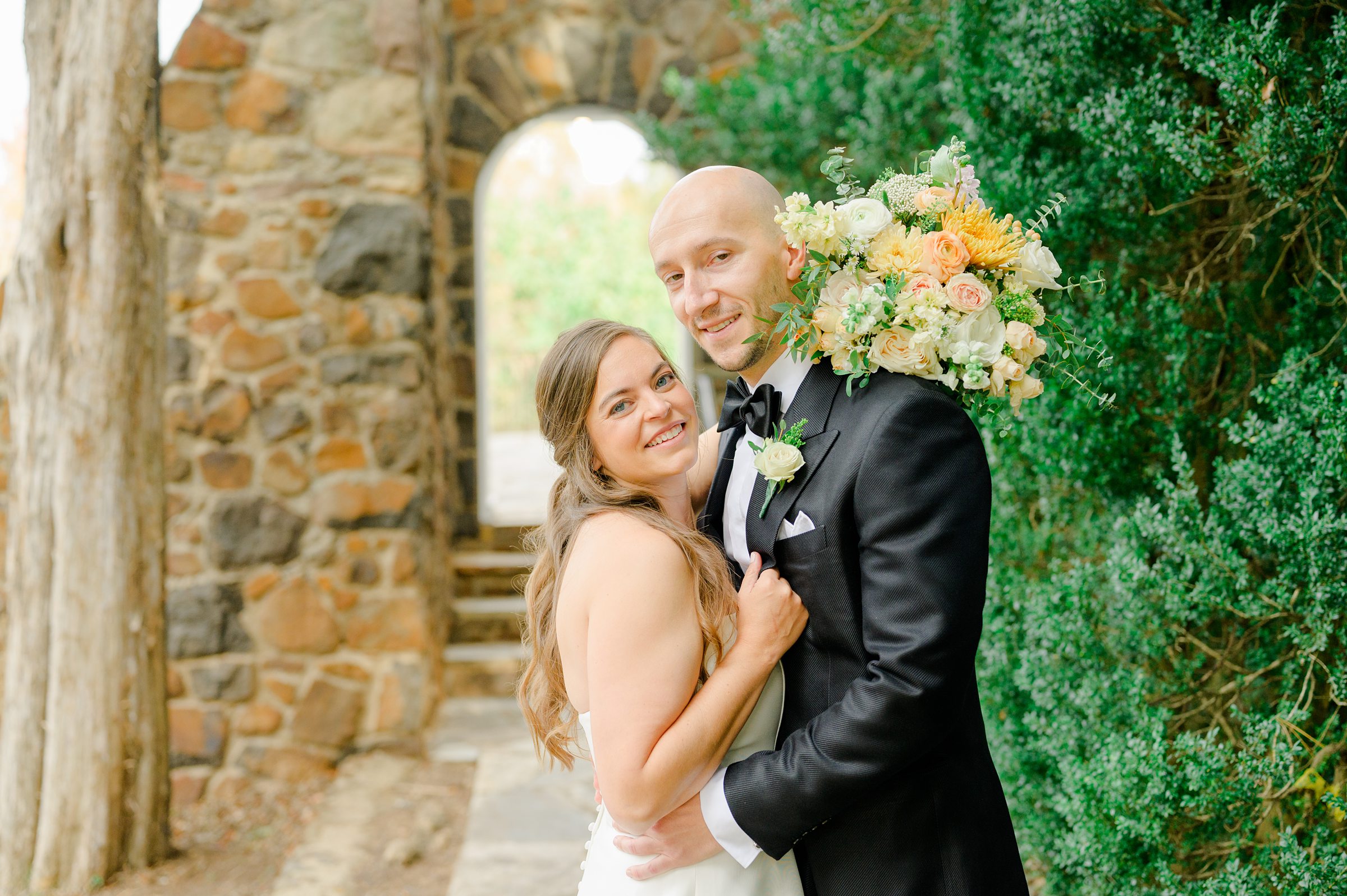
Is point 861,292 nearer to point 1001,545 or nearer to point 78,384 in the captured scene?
point 1001,545

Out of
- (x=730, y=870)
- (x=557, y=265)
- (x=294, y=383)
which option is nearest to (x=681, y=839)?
(x=730, y=870)

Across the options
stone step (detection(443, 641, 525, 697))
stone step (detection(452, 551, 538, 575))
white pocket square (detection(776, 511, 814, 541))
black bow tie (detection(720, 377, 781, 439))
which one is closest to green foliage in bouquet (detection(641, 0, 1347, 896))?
black bow tie (detection(720, 377, 781, 439))

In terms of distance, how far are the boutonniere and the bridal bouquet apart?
0.42ft

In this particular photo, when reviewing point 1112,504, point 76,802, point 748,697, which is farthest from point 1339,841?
point 76,802

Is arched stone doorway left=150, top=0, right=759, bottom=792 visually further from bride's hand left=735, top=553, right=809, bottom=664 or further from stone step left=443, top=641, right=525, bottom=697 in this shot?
bride's hand left=735, top=553, right=809, bottom=664

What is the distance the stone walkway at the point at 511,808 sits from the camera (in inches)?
123

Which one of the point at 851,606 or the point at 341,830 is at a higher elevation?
the point at 851,606

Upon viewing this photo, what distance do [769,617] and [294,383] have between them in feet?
12.2

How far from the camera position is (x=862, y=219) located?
1.51 m

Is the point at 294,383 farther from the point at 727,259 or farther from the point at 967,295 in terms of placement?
the point at 967,295

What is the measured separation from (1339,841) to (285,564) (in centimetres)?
411

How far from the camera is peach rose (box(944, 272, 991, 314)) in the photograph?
144 centimetres

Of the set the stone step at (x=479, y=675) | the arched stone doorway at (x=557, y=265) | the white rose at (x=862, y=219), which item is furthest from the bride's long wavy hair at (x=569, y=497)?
the arched stone doorway at (x=557, y=265)

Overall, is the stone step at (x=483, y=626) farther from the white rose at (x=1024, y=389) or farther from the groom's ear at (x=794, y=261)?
the white rose at (x=1024, y=389)
